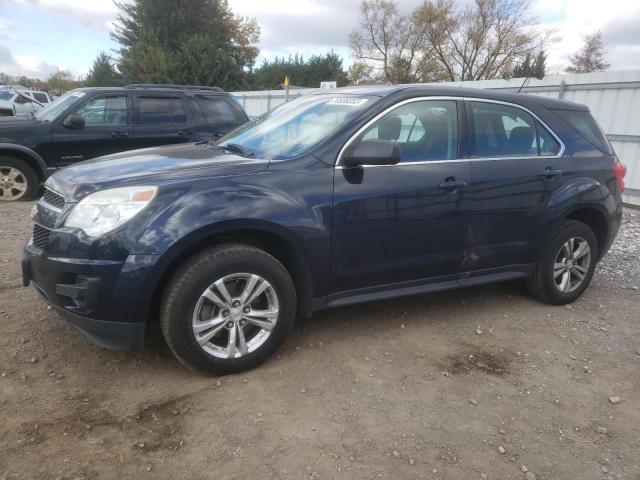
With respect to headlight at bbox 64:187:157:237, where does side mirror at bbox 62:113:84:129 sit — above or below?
above

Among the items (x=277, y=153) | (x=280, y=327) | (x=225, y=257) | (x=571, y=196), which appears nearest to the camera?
(x=225, y=257)

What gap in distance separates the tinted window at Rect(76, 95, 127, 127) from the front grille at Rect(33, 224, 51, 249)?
5.23 metres

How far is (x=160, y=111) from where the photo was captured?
319 inches

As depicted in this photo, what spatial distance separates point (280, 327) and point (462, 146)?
73.6 inches

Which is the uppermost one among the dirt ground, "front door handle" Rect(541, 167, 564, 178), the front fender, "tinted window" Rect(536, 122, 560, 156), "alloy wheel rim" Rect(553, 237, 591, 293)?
"tinted window" Rect(536, 122, 560, 156)

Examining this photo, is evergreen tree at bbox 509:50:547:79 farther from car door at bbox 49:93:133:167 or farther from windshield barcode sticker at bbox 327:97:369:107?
windshield barcode sticker at bbox 327:97:369:107

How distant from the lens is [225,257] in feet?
9.48

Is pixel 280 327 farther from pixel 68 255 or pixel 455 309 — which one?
pixel 455 309

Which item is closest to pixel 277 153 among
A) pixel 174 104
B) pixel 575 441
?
pixel 575 441

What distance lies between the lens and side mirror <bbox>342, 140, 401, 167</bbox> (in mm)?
3133

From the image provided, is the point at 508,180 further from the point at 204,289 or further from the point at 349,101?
the point at 204,289

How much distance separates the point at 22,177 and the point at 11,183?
0.57 ft

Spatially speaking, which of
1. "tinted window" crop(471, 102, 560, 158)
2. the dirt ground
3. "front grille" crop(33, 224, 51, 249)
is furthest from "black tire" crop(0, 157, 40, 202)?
"tinted window" crop(471, 102, 560, 158)

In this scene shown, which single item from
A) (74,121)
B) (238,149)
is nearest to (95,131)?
(74,121)
